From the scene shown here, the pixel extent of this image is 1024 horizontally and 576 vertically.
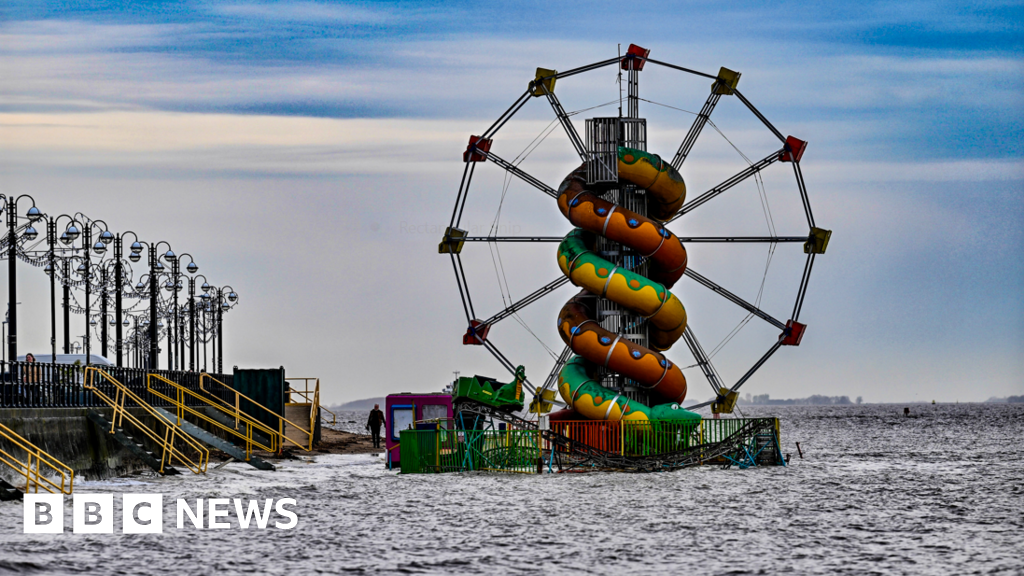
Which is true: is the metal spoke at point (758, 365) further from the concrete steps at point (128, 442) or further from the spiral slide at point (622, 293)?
the concrete steps at point (128, 442)

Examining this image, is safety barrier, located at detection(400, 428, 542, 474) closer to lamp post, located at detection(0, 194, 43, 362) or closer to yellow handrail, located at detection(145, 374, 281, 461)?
yellow handrail, located at detection(145, 374, 281, 461)

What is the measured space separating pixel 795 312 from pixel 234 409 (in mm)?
17546

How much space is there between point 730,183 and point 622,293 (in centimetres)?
576

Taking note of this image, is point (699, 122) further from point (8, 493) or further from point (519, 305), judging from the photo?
point (8, 493)

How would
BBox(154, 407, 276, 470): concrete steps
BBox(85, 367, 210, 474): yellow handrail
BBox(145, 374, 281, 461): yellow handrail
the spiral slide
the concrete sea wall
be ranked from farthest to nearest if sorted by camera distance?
the spiral slide → BBox(145, 374, 281, 461): yellow handrail → BBox(154, 407, 276, 470): concrete steps → BBox(85, 367, 210, 474): yellow handrail → the concrete sea wall

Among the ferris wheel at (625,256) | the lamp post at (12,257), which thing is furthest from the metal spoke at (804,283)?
the lamp post at (12,257)

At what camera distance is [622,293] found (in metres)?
39.0

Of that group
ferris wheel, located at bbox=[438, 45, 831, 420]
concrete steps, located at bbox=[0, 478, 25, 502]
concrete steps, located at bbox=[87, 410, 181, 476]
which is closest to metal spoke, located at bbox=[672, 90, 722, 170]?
ferris wheel, located at bbox=[438, 45, 831, 420]

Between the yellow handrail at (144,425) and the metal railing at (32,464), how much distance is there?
477 cm

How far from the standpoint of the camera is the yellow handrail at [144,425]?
32156mm

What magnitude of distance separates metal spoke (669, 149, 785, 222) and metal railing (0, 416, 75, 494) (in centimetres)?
2166

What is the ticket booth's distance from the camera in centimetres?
3847

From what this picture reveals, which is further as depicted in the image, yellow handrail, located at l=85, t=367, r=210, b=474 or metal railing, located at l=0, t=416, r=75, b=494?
yellow handrail, located at l=85, t=367, r=210, b=474

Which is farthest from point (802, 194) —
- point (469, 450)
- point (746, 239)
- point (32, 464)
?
point (32, 464)
